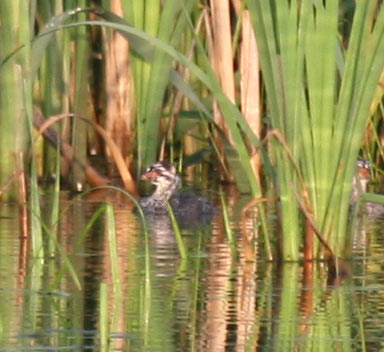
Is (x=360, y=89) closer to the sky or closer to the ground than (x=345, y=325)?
closer to the sky

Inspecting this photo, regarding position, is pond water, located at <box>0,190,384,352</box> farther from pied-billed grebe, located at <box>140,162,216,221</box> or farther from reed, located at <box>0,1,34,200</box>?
pied-billed grebe, located at <box>140,162,216,221</box>

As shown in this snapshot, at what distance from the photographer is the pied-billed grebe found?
32.0 feet

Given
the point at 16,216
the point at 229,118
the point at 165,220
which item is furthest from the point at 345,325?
the point at 165,220

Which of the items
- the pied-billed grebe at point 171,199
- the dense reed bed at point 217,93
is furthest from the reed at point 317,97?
the pied-billed grebe at point 171,199

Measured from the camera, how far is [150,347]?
16.9 feet

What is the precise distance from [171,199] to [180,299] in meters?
4.48

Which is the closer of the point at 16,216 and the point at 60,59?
the point at 16,216

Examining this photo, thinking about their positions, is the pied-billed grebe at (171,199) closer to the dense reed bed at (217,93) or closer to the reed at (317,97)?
the dense reed bed at (217,93)

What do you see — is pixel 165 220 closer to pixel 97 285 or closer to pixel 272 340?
pixel 97 285

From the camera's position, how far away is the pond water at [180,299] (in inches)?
208

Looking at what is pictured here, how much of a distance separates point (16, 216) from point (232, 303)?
10.4ft

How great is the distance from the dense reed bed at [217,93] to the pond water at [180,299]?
1.02 ft

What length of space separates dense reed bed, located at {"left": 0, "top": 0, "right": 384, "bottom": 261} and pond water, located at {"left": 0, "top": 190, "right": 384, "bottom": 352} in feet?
1.02

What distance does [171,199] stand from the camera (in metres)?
10.6
